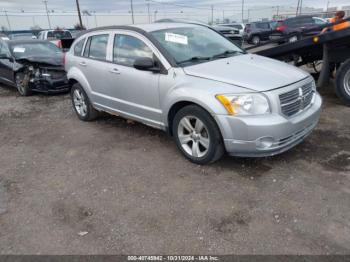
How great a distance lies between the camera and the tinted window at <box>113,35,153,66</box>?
13.8 ft

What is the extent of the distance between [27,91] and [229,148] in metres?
6.69

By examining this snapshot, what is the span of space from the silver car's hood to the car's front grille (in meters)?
0.12

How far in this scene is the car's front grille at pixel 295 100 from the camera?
338cm

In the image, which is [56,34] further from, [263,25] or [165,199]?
[165,199]

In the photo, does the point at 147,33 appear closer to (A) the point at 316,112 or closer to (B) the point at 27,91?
(A) the point at 316,112

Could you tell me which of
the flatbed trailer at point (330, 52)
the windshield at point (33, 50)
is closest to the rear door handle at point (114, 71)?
the flatbed trailer at point (330, 52)

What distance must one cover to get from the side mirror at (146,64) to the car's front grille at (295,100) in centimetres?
163

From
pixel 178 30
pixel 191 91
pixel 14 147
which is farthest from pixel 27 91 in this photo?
pixel 191 91

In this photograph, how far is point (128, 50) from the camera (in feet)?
14.6

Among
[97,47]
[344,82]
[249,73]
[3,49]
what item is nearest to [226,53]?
[249,73]

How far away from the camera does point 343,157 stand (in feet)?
12.7

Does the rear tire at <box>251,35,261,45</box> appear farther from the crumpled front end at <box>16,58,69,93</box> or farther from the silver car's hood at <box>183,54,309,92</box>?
the silver car's hood at <box>183,54,309,92</box>

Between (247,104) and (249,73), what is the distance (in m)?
0.54

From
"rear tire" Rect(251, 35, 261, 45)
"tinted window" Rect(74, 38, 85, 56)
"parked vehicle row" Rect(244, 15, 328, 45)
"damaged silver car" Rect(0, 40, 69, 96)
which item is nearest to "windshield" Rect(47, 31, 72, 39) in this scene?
"damaged silver car" Rect(0, 40, 69, 96)
